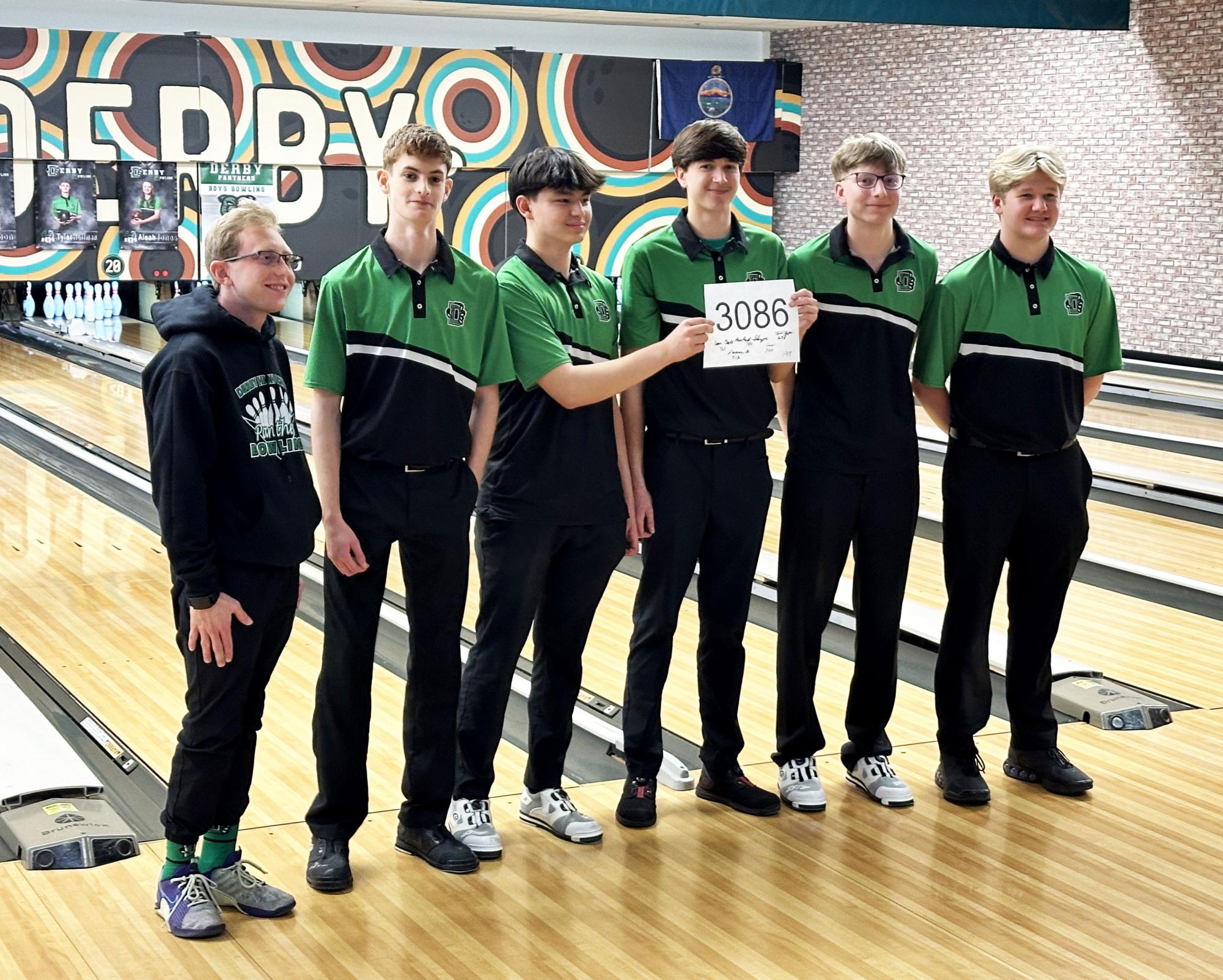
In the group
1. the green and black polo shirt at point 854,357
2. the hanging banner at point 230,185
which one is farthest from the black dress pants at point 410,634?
the hanging banner at point 230,185

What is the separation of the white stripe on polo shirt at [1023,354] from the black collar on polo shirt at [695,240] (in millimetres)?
556

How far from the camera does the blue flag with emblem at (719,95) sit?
42.5 ft

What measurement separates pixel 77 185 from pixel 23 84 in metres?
0.83

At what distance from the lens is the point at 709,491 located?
306cm

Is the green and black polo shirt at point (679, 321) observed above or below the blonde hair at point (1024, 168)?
below

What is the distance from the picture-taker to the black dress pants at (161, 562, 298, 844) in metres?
2.52

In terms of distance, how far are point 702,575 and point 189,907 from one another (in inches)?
47.6

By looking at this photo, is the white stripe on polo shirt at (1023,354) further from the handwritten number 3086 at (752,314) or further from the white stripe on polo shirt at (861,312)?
the handwritten number 3086 at (752,314)

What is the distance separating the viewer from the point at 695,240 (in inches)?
121

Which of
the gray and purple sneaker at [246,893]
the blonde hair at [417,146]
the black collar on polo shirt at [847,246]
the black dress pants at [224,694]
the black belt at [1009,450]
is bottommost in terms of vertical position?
the gray and purple sneaker at [246,893]

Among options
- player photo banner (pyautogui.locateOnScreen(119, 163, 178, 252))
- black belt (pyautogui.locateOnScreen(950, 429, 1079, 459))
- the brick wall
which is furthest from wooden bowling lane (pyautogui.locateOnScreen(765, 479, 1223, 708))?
player photo banner (pyautogui.locateOnScreen(119, 163, 178, 252))

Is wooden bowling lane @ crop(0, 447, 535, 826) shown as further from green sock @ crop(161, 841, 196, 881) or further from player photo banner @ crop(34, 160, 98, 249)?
player photo banner @ crop(34, 160, 98, 249)

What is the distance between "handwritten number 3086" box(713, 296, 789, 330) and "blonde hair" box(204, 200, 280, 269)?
0.89 m

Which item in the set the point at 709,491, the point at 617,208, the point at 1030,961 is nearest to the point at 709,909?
the point at 1030,961
